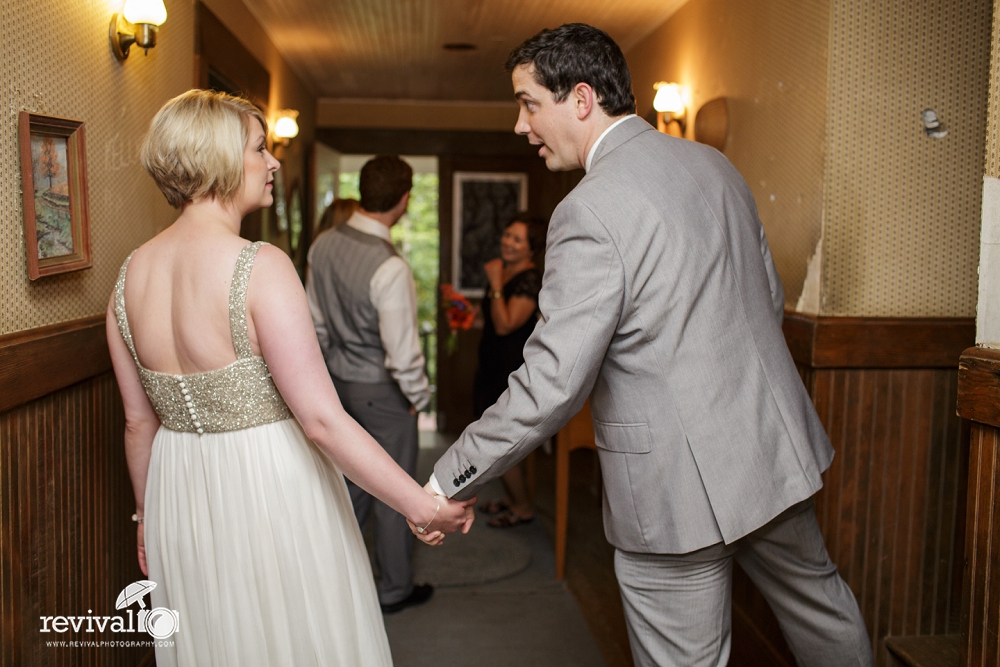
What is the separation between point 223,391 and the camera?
4.95 ft

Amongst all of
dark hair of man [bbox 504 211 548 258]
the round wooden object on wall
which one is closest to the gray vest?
dark hair of man [bbox 504 211 548 258]

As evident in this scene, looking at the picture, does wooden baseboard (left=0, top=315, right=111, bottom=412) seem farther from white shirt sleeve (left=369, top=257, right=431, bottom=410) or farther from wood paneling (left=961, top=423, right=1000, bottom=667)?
wood paneling (left=961, top=423, right=1000, bottom=667)

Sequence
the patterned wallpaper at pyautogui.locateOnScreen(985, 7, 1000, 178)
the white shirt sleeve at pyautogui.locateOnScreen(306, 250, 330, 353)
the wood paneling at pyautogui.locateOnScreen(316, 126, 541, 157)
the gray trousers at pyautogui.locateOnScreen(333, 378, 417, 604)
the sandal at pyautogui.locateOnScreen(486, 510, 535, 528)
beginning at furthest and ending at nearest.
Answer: the wood paneling at pyautogui.locateOnScreen(316, 126, 541, 157), the sandal at pyautogui.locateOnScreen(486, 510, 535, 528), the white shirt sleeve at pyautogui.locateOnScreen(306, 250, 330, 353), the gray trousers at pyautogui.locateOnScreen(333, 378, 417, 604), the patterned wallpaper at pyautogui.locateOnScreen(985, 7, 1000, 178)

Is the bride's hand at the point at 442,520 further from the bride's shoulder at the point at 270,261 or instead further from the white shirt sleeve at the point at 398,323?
the white shirt sleeve at the point at 398,323

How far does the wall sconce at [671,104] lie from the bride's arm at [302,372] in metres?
2.56

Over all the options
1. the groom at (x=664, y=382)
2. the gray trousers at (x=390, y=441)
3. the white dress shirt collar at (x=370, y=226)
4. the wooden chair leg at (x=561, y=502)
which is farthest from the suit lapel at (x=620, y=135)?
the wooden chair leg at (x=561, y=502)

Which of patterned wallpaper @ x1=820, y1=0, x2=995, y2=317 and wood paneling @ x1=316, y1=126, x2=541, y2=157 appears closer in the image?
patterned wallpaper @ x1=820, y1=0, x2=995, y2=317

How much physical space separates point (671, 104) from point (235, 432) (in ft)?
8.87

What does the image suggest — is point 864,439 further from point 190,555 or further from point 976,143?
point 190,555

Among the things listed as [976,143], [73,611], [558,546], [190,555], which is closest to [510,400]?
[190,555]

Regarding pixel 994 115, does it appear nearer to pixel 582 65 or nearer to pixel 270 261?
pixel 582 65

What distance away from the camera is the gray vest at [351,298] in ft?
9.97

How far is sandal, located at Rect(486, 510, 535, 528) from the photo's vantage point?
420 centimetres

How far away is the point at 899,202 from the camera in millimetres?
2293
